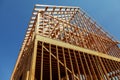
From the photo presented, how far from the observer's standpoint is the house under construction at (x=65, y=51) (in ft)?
23.4

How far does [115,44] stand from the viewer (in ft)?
49.3

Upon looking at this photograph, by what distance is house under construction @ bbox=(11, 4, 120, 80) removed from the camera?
714cm

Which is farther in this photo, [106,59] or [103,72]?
[106,59]

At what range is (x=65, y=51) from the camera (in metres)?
8.13

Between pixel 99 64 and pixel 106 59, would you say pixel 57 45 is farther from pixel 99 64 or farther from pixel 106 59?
pixel 106 59

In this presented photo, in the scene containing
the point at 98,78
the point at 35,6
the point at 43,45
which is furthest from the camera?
the point at 35,6

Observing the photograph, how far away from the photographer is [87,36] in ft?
38.8

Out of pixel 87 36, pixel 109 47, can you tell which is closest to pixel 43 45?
pixel 87 36

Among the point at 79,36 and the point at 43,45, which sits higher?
the point at 79,36

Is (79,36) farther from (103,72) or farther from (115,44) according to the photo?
(115,44)

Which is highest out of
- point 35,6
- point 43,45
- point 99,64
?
point 35,6

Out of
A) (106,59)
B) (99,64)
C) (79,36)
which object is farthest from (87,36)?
(99,64)

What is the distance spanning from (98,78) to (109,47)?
21.7 ft

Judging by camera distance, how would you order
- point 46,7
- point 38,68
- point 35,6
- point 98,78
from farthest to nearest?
point 46,7 < point 35,6 < point 38,68 < point 98,78
